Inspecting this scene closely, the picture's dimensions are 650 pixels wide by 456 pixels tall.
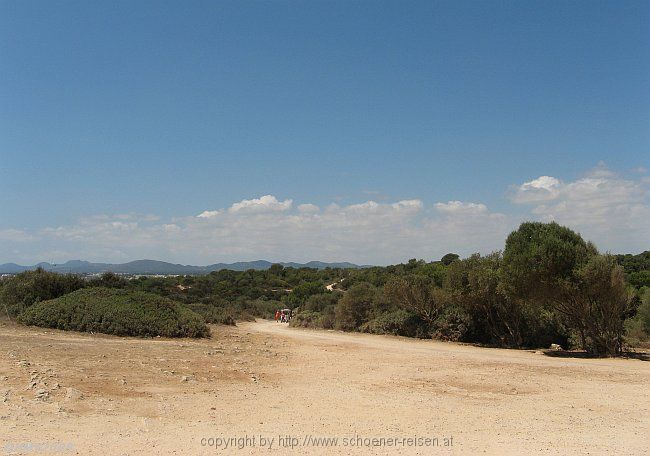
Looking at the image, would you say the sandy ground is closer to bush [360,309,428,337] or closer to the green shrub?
bush [360,309,428,337]

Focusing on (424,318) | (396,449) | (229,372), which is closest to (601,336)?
(424,318)

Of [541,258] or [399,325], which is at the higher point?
[541,258]

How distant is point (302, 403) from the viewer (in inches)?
394

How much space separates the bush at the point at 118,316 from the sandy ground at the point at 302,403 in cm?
385

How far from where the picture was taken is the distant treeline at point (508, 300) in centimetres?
1934

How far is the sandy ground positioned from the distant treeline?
3.70 meters

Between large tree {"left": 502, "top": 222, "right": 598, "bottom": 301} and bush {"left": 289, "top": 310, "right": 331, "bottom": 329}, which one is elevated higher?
large tree {"left": 502, "top": 222, "right": 598, "bottom": 301}

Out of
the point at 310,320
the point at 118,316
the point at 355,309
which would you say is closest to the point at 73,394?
the point at 118,316

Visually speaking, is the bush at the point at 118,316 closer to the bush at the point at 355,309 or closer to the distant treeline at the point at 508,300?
the distant treeline at the point at 508,300

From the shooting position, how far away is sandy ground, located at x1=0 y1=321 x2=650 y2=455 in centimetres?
750

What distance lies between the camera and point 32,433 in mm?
7246

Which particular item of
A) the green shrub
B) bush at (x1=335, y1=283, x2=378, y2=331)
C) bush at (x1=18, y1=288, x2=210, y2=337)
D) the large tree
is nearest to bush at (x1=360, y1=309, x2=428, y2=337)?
bush at (x1=335, y1=283, x2=378, y2=331)

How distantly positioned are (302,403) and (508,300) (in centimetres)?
1526

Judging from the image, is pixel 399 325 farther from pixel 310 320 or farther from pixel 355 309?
pixel 310 320
